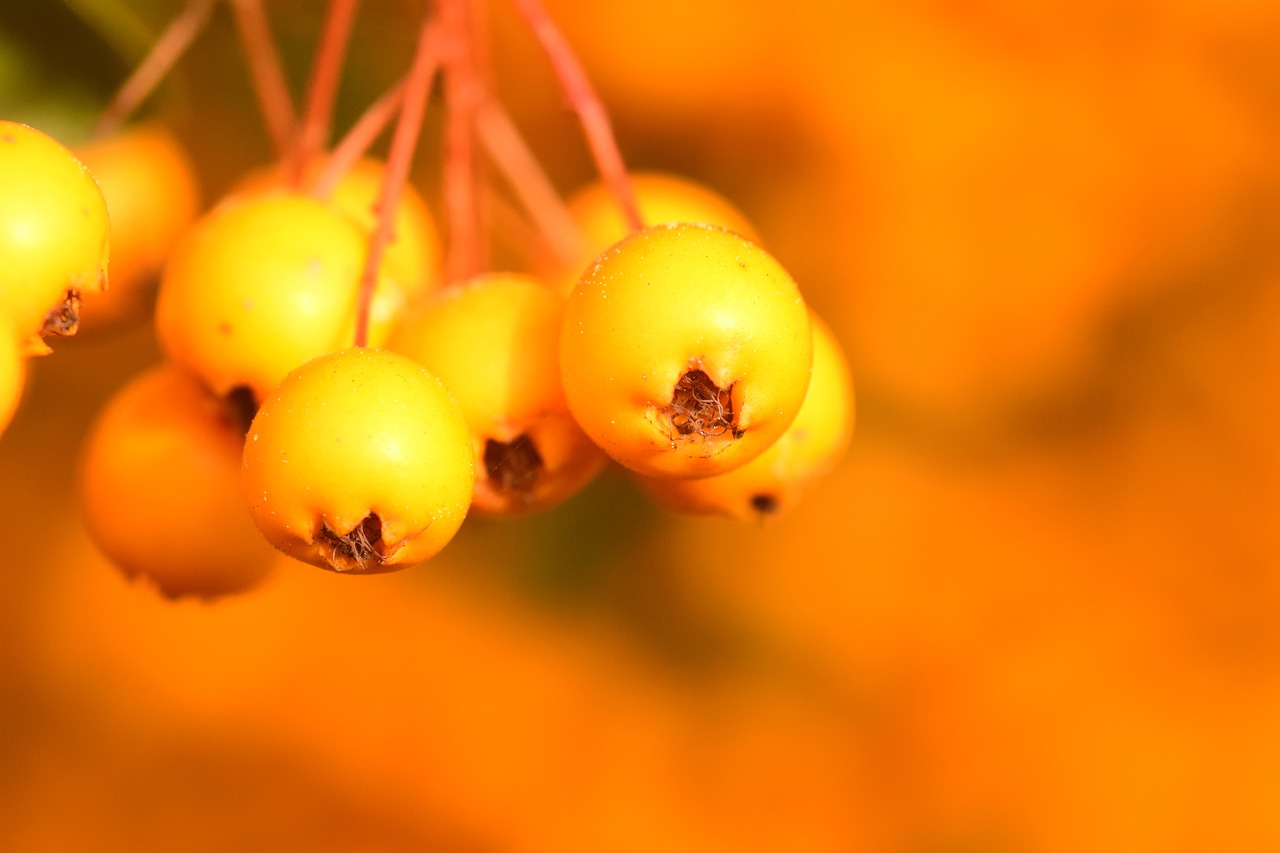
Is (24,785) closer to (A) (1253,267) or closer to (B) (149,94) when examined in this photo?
(B) (149,94)

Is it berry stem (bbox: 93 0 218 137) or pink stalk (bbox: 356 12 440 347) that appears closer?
pink stalk (bbox: 356 12 440 347)

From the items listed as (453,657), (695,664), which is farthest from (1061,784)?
(453,657)

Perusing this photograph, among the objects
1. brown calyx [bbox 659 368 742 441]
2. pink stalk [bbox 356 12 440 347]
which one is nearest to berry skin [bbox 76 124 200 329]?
pink stalk [bbox 356 12 440 347]

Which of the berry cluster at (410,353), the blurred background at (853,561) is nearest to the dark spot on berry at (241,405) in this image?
the berry cluster at (410,353)

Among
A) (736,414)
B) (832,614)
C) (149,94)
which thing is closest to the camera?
(736,414)

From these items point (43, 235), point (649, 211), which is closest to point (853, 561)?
point (649, 211)

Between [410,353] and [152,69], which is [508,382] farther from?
[152,69]

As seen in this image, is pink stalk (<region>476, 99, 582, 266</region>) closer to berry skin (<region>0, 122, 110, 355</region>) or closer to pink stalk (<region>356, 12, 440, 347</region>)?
pink stalk (<region>356, 12, 440, 347</region>)

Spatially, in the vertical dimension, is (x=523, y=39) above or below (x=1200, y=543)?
above
